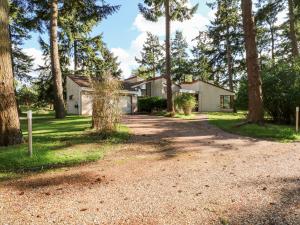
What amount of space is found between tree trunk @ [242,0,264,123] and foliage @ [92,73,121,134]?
6805 millimetres

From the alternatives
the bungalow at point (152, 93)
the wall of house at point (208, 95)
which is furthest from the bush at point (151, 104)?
the wall of house at point (208, 95)

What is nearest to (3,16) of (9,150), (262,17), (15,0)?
(9,150)

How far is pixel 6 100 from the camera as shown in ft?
28.1

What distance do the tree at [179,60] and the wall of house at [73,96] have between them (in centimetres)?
2559

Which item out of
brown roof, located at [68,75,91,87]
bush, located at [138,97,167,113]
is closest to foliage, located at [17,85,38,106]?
brown roof, located at [68,75,91,87]

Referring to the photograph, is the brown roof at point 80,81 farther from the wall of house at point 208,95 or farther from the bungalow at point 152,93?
the wall of house at point 208,95

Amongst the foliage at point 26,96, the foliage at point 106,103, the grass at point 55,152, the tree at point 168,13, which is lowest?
the grass at point 55,152

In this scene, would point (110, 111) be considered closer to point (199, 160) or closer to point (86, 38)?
point (199, 160)

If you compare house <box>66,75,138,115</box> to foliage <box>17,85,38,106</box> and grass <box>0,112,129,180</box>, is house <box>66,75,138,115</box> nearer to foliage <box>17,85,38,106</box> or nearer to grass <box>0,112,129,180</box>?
foliage <box>17,85,38,106</box>

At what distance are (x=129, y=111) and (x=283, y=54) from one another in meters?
19.9

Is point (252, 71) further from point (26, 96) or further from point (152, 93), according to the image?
point (26, 96)

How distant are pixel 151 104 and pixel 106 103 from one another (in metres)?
21.1

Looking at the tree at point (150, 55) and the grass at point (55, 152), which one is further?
the tree at point (150, 55)

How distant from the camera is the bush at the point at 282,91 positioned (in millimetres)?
16078
